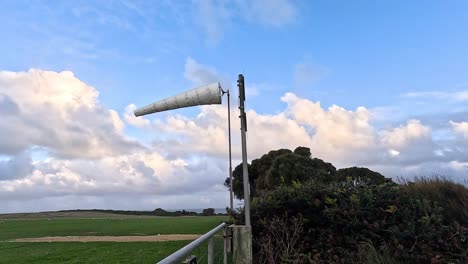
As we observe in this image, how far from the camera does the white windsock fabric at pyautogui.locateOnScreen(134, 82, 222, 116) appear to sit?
20.6ft

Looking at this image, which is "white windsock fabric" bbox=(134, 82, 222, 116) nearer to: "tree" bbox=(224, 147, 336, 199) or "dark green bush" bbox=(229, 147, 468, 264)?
"dark green bush" bbox=(229, 147, 468, 264)

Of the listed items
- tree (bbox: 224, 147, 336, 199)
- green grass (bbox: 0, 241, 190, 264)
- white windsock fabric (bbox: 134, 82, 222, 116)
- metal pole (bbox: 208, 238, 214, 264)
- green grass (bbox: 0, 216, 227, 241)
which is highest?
tree (bbox: 224, 147, 336, 199)

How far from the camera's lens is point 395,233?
6.71 metres

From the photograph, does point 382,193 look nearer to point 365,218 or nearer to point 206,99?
point 365,218

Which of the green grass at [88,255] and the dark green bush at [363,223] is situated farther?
the green grass at [88,255]

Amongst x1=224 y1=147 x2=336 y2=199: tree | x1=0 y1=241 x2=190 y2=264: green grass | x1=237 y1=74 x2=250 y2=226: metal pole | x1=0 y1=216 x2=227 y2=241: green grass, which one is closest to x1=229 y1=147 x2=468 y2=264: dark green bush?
x1=237 y1=74 x2=250 y2=226: metal pole

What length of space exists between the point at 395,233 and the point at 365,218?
2.25 ft

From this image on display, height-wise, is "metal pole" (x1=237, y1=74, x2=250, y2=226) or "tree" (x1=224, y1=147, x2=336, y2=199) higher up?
"tree" (x1=224, y1=147, x2=336, y2=199)

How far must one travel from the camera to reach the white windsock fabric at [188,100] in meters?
6.27

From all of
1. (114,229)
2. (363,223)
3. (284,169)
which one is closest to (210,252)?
(363,223)

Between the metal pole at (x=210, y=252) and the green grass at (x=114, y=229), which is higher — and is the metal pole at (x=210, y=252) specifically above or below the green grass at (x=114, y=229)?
below

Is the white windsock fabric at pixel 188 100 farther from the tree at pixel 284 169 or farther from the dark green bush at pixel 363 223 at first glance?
the tree at pixel 284 169

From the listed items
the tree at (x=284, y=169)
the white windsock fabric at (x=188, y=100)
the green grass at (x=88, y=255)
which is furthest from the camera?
the tree at (x=284, y=169)

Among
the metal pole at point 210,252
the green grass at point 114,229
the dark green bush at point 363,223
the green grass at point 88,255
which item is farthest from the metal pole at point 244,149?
the green grass at point 114,229
